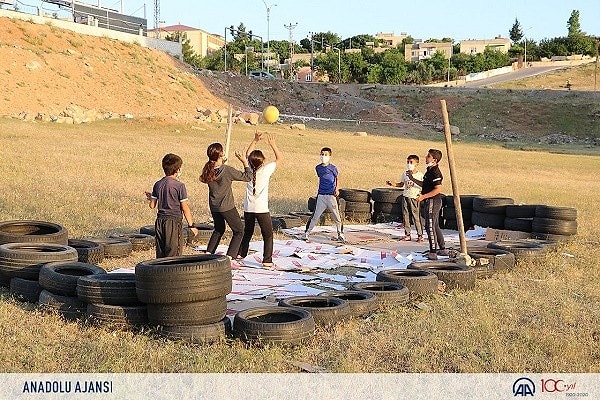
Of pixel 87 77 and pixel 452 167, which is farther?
pixel 87 77

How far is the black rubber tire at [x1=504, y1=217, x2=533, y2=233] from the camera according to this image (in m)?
15.7

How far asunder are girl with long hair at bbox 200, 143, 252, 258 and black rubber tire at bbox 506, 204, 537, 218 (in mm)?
6817

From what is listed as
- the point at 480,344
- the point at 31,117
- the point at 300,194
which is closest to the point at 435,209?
the point at 480,344

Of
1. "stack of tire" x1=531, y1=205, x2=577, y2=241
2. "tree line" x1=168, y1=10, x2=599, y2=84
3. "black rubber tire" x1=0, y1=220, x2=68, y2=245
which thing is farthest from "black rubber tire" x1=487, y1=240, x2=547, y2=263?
"tree line" x1=168, y1=10, x2=599, y2=84

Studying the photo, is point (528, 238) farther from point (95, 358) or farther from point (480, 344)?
point (95, 358)

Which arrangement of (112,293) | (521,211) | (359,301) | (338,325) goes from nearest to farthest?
(112,293)
(338,325)
(359,301)
(521,211)

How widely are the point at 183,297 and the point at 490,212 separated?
10.3 m

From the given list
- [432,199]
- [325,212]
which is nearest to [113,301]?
[432,199]

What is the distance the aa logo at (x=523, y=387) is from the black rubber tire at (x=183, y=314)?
3028mm

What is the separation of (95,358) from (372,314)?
3.30m

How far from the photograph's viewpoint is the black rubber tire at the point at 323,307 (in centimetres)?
831

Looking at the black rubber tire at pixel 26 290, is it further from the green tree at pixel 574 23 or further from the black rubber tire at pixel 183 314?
the green tree at pixel 574 23

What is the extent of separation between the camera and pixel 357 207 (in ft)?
58.3

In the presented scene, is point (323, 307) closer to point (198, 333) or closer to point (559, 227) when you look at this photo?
point (198, 333)
